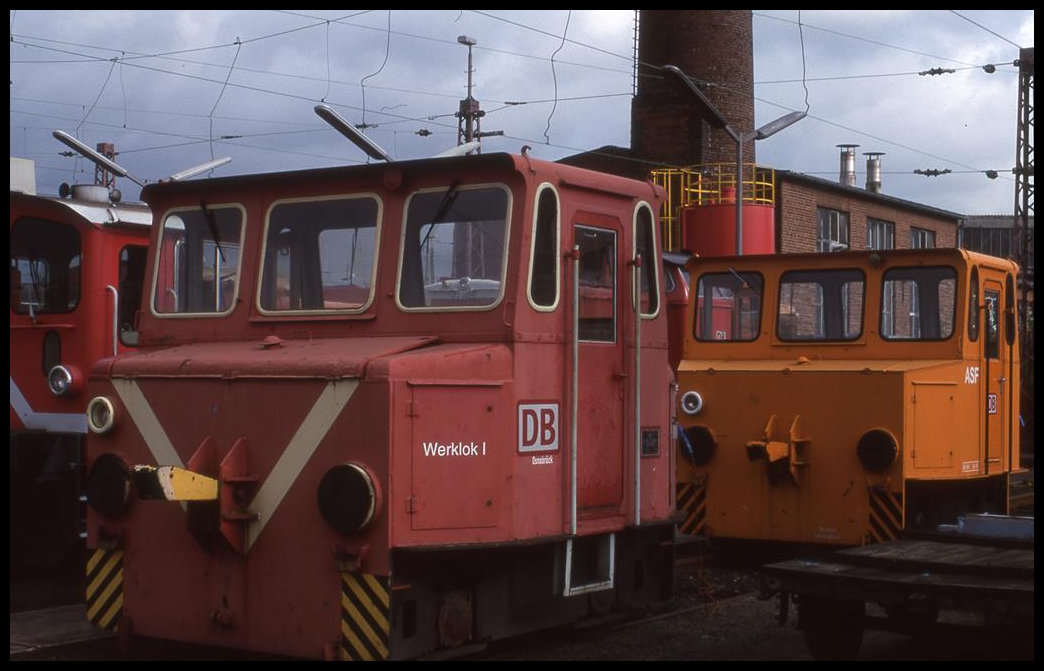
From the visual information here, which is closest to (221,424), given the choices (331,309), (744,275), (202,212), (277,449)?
(277,449)

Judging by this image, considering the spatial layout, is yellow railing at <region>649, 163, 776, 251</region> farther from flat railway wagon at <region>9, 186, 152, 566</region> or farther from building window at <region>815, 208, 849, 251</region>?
flat railway wagon at <region>9, 186, 152, 566</region>

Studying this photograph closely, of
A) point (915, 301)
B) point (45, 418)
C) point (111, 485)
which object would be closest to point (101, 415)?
point (111, 485)

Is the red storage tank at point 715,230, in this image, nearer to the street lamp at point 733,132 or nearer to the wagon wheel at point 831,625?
the street lamp at point 733,132

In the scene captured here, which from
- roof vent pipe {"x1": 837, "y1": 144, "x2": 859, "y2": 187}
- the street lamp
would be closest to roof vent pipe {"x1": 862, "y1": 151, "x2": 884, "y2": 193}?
roof vent pipe {"x1": 837, "y1": 144, "x2": 859, "y2": 187}

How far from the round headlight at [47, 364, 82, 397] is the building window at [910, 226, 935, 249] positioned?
38469 millimetres

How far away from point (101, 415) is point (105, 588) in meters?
1.00

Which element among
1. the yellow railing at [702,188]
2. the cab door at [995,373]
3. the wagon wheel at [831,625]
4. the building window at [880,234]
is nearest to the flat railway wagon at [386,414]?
the wagon wheel at [831,625]

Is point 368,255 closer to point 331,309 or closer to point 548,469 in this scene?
point 331,309

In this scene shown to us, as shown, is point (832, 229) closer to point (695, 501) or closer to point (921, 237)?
point (921, 237)

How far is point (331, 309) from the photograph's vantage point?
27.7ft

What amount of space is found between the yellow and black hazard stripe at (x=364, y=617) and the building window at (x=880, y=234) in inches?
1530

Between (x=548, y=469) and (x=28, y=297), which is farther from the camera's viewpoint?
(x=28, y=297)

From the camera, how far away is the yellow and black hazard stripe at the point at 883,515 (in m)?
11.8

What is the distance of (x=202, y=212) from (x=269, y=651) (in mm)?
2805
